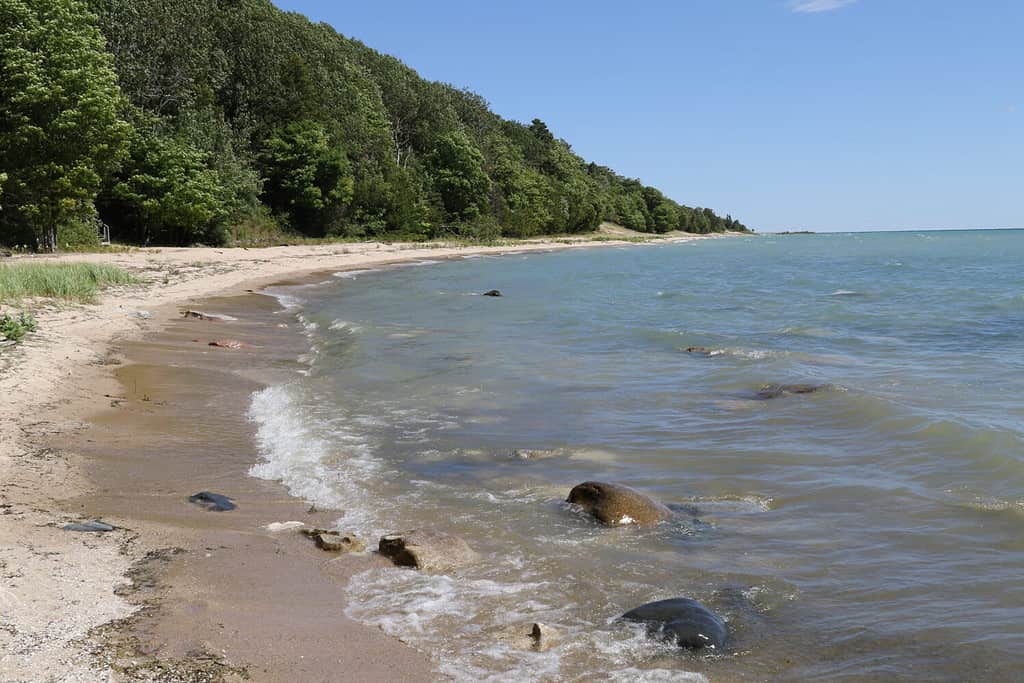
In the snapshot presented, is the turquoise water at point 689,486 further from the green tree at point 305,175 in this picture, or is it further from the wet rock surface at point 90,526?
the green tree at point 305,175

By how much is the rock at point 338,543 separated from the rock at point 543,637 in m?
1.70

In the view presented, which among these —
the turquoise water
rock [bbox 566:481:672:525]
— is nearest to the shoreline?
the turquoise water

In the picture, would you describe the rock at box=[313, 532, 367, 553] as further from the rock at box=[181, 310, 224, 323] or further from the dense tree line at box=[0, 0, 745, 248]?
the dense tree line at box=[0, 0, 745, 248]

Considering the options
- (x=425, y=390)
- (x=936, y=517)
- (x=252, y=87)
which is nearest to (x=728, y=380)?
(x=425, y=390)

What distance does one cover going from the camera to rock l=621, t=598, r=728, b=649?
4426mm

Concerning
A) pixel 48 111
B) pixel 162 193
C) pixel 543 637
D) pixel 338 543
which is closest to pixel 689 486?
pixel 338 543

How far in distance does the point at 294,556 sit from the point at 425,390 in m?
6.63

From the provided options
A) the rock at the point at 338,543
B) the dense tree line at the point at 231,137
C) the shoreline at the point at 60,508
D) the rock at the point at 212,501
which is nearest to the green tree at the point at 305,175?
the dense tree line at the point at 231,137

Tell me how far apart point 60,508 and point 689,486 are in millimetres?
5113

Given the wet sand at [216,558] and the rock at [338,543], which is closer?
the wet sand at [216,558]

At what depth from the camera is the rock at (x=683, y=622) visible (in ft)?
14.5

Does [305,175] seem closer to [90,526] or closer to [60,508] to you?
[60,508]

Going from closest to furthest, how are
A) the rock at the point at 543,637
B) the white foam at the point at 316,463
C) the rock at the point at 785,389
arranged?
the rock at the point at 543,637 < the white foam at the point at 316,463 < the rock at the point at 785,389

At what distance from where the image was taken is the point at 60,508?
590 centimetres
